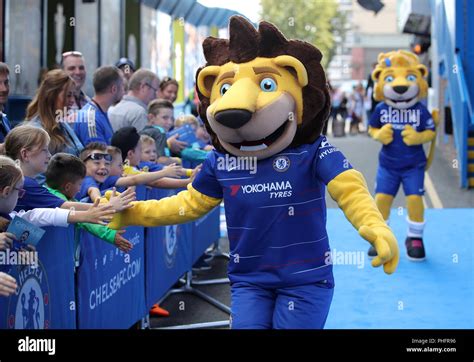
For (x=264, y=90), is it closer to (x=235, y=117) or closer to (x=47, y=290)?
(x=235, y=117)

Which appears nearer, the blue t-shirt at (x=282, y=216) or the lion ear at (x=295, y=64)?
the blue t-shirt at (x=282, y=216)

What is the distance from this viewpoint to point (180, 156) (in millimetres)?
8688

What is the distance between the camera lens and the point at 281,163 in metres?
4.51

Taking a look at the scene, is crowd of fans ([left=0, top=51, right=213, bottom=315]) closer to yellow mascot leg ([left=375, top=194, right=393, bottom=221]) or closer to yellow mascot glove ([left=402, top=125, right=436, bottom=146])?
yellow mascot leg ([left=375, top=194, right=393, bottom=221])

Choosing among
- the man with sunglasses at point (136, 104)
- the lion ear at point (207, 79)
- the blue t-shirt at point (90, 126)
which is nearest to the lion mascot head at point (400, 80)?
the man with sunglasses at point (136, 104)

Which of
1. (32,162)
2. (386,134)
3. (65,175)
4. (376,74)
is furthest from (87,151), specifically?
(376,74)

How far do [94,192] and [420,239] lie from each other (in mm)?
4893

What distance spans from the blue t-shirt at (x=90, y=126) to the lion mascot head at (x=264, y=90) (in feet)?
7.62

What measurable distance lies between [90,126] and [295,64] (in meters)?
2.77

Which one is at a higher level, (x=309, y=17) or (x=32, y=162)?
(x=309, y=17)

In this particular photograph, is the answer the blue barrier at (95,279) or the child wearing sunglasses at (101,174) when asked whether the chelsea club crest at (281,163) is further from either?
the child wearing sunglasses at (101,174)

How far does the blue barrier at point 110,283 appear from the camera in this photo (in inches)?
210

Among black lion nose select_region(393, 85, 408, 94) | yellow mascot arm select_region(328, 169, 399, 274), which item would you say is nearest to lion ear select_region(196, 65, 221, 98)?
yellow mascot arm select_region(328, 169, 399, 274)
